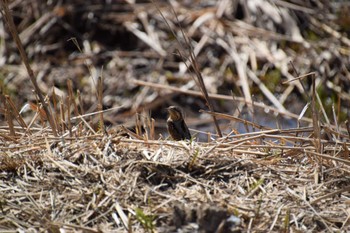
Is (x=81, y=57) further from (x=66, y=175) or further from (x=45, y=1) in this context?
(x=66, y=175)

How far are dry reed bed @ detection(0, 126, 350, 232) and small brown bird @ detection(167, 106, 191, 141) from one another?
5.39 feet

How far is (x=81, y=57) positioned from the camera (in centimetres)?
1224

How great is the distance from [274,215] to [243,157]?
30.8 inches

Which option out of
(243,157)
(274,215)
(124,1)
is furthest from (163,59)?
(274,215)

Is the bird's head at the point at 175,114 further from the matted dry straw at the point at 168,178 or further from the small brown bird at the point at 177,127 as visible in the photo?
the matted dry straw at the point at 168,178

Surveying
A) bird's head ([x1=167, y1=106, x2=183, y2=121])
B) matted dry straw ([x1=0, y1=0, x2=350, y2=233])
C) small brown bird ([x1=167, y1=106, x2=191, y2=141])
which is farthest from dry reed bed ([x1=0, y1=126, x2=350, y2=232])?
bird's head ([x1=167, y1=106, x2=183, y2=121])

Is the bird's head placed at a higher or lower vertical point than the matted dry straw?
lower

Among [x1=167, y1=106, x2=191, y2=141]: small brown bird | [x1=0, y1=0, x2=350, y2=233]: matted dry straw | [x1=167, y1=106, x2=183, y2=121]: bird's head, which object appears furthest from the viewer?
[x1=167, y1=106, x2=183, y2=121]: bird's head

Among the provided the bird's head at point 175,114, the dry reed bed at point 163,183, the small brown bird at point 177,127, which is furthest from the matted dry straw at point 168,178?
the bird's head at point 175,114

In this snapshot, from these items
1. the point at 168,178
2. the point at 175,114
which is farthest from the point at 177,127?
the point at 168,178

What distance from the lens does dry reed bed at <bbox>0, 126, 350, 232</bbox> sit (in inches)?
173

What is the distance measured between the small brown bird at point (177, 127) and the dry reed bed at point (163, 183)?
5.39ft

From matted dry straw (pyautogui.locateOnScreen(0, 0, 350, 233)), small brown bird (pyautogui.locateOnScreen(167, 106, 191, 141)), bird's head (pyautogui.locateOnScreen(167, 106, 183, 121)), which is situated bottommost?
small brown bird (pyautogui.locateOnScreen(167, 106, 191, 141))

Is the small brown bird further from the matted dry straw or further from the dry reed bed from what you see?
the dry reed bed
